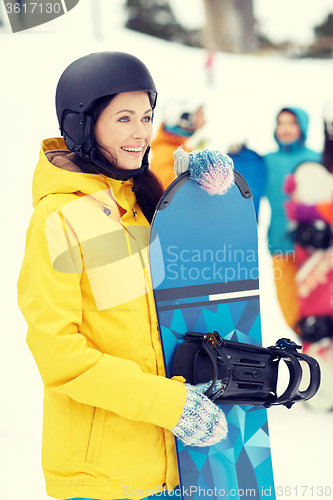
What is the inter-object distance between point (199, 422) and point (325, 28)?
4132mm

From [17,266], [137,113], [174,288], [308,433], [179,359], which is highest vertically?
[137,113]

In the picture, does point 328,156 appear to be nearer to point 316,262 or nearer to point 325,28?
point 316,262

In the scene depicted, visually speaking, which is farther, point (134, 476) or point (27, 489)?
point (27, 489)

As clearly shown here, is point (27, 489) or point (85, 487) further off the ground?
point (85, 487)

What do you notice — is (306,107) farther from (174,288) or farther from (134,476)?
(134,476)

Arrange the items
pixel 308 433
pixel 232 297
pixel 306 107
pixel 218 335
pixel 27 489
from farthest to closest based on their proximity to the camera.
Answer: pixel 306 107
pixel 308 433
pixel 27 489
pixel 232 297
pixel 218 335

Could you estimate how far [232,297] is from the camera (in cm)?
121

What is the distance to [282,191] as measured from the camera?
8.18ft

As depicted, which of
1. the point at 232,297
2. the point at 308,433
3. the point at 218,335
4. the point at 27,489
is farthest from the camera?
the point at 308,433

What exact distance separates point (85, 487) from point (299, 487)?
5.05 feet

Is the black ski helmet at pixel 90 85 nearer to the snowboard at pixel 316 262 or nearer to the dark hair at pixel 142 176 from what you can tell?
the dark hair at pixel 142 176

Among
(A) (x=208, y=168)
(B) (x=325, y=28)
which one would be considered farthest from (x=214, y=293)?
(B) (x=325, y=28)

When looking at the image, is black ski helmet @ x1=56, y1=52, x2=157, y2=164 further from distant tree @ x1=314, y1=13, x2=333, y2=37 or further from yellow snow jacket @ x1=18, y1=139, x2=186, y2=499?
distant tree @ x1=314, y1=13, x2=333, y2=37

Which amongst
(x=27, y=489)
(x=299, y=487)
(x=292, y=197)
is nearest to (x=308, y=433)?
(x=299, y=487)
